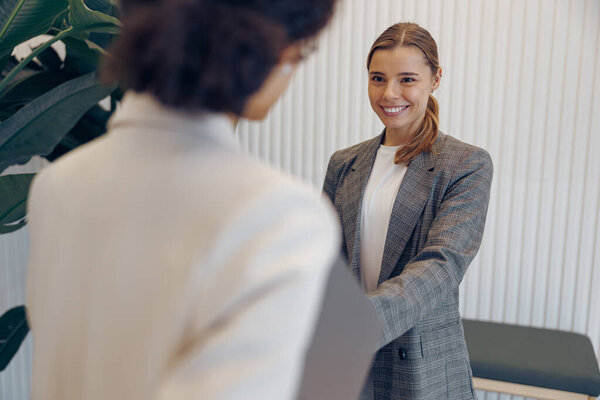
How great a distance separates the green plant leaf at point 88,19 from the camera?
1286 millimetres

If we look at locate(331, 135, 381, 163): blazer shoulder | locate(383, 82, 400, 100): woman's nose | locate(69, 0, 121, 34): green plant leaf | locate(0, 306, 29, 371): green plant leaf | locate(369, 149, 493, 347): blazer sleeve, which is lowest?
locate(0, 306, 29, 371): green plant leaf

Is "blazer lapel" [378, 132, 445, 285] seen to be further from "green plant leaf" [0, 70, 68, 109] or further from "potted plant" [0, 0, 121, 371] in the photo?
"green plant leaf" [0, 70, 68, 109]

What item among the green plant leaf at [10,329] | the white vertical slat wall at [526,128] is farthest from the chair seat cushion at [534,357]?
the green plant leaf at [10,329]

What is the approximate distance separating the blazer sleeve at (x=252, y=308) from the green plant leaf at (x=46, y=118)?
1100 mm

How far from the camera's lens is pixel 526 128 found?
2430 millimetres

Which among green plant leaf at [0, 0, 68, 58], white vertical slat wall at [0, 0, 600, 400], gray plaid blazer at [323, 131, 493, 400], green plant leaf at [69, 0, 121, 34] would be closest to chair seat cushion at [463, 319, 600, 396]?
white vertical slat wall at [0, 0, 600, 400]

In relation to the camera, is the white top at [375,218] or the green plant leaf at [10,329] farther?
the green plant leaf at [10,329]

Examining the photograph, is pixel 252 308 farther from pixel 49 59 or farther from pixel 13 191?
pixel 49 59

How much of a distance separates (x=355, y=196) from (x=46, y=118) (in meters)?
0.83

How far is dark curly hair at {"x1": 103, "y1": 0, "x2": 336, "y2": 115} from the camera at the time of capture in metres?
0.39

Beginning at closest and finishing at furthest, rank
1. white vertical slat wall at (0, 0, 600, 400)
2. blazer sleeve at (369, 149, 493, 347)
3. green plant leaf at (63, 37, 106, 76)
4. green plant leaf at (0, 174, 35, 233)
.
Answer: blazer sleeve at (369, 149, 493, 347), green plant leaf at (0, 174, 35, 233), green plant leaf at (63, 37, 106, 76), white vertical slat wall at (0, 0, 600, 400)

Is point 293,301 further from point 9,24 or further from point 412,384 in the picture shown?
point 9,24

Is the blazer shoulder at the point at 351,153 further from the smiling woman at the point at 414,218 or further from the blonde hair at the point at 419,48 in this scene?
the blonde hair at the point at 419,48

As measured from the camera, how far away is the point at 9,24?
4.28ft
